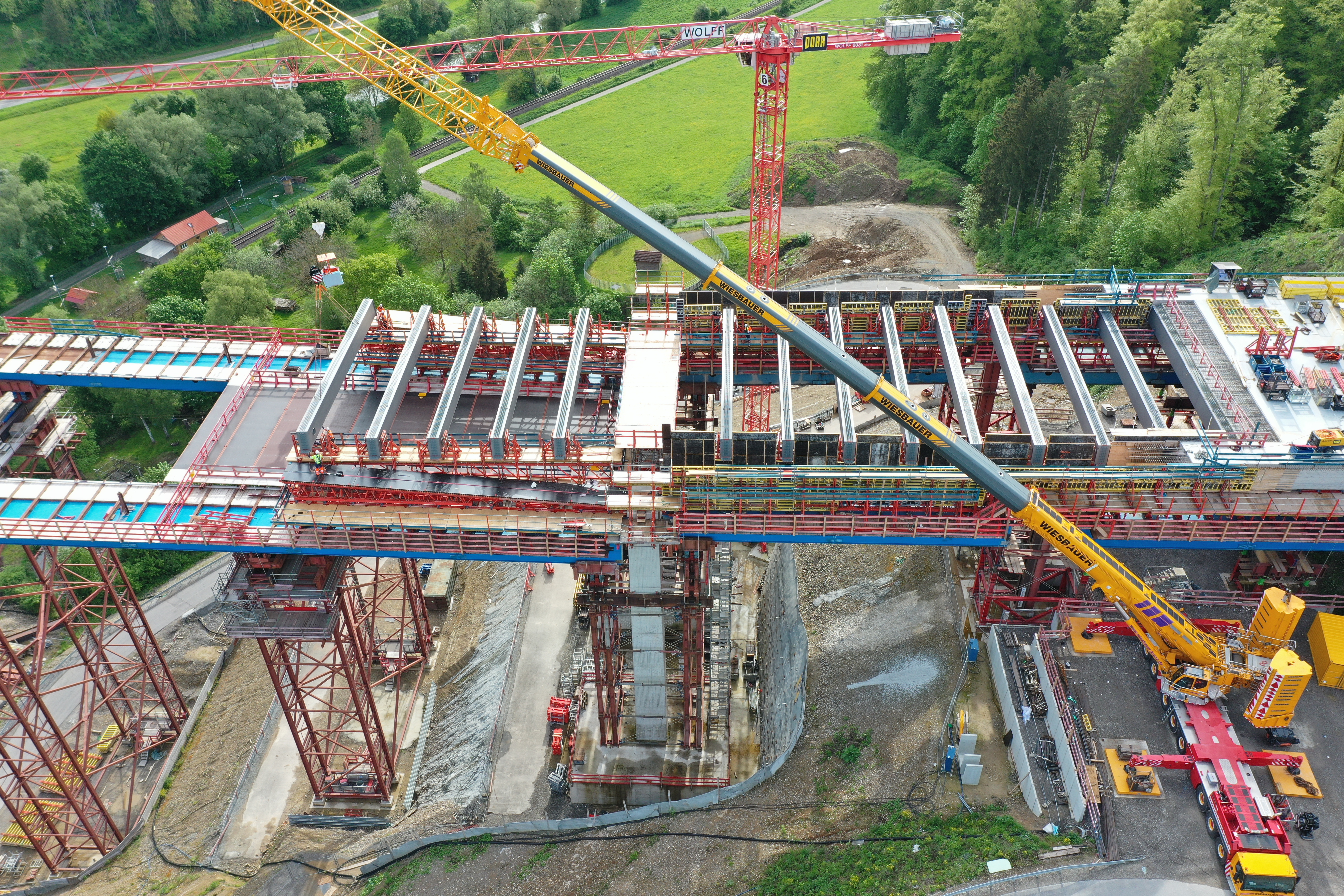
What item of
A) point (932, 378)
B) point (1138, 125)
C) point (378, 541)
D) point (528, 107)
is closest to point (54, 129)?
point (528, 107)

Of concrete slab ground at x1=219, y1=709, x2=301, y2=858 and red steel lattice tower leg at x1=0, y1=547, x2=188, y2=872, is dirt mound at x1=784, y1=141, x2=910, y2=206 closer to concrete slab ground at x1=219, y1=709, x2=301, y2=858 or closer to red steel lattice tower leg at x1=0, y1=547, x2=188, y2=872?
concrete slab ground at x1=219, y1=709, x2=301, y2=858

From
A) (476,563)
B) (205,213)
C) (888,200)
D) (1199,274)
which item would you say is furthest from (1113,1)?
(205,213)

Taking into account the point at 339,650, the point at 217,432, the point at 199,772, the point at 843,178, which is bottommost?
the point at 199,772

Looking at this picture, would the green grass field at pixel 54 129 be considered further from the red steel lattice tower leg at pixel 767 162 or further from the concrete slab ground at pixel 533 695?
the concrete slab ground at pixel 533 695

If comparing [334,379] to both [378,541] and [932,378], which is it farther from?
[932,378]

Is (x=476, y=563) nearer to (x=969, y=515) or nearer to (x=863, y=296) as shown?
(x=863, y=296)

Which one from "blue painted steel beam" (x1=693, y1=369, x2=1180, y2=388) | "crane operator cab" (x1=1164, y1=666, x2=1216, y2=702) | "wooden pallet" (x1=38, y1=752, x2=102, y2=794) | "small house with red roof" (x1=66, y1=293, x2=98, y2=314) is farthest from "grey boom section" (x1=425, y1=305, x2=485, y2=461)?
"small house with red roof" (x1=66, y1=293, x2=98, y2=314)
